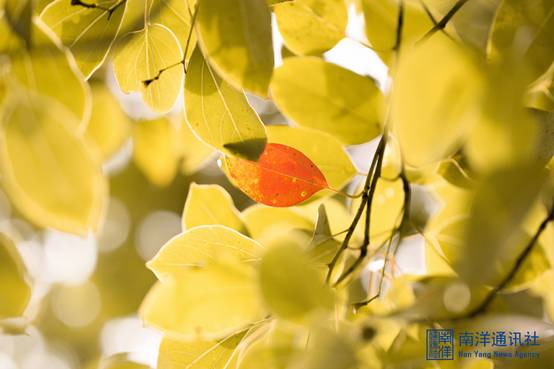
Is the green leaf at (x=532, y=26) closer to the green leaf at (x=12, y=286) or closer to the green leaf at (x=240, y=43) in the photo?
the green leaf at (x=240, y=43)

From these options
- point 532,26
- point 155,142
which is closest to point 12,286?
point 532,26

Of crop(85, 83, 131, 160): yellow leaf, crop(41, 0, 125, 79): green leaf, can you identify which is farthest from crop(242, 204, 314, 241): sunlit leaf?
crop(85, 83, 131, 160): yellow leaf

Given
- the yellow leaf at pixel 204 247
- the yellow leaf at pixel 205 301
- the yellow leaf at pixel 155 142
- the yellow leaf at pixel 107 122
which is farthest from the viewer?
the yellow leaf at pixel 155 142

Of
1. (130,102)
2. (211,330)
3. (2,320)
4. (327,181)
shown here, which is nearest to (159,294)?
(211,330)

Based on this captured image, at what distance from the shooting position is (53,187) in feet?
1.13

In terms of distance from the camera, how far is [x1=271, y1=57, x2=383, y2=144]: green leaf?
63 centimetres

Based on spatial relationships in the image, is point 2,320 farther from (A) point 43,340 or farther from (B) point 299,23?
(A) point 43,340

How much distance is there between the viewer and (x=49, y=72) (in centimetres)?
41

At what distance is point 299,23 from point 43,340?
1812mm

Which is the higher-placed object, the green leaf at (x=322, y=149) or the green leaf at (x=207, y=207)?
the green leaf at (x=322, y=149)

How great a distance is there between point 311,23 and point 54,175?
398mm

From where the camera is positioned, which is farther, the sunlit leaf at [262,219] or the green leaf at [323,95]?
the sunlit leaf at [262,219]

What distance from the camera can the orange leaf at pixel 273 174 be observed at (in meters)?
0.62

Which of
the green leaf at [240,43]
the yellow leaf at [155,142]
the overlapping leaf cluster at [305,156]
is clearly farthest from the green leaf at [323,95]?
the yellow leaf at [155,142]
